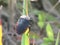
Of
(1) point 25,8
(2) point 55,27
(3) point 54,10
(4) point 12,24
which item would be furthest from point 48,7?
(1) point 25,8

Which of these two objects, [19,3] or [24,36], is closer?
[24,36]

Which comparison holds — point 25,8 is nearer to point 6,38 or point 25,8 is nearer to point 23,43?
point 23,43

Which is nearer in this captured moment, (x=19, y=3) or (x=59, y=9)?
(x=19, y=3)

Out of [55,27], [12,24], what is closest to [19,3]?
[12,24]

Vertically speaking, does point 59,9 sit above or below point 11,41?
above

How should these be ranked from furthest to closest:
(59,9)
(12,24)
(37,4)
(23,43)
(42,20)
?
(37,4) < (59,9) < (12,24) < (42,20) < (23,43)

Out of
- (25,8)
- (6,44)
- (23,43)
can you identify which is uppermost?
(25,8)

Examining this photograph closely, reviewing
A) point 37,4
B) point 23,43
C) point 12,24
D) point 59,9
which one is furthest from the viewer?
point 37,4

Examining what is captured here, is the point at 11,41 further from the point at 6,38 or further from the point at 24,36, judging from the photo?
the point at 24,36

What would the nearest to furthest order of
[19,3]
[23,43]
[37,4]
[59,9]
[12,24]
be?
[23,43] → [12,24] → [19,3] → [59,9] → [37,4]
